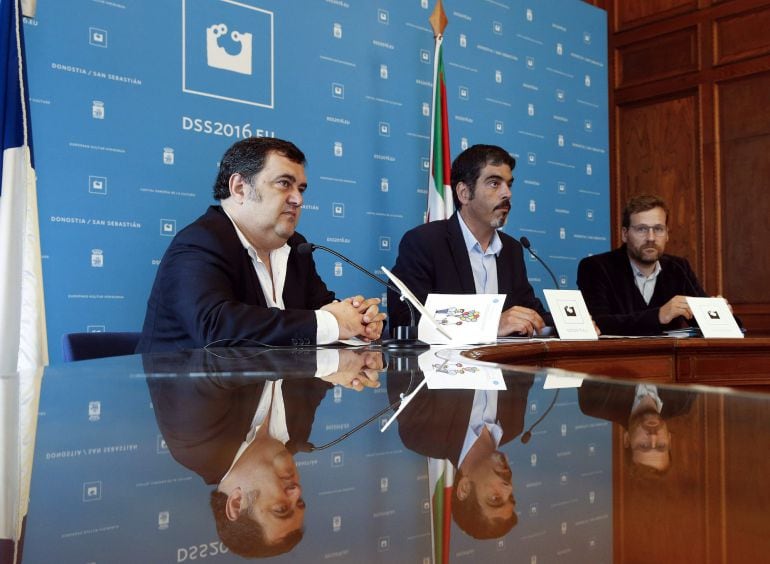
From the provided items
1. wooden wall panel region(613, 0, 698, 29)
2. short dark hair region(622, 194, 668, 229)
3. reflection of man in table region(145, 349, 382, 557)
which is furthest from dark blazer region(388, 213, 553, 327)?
wooden wall panel region(613, 0, 698, 29)

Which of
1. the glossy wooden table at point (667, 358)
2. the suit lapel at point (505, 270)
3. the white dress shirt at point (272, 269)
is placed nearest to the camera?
the glossy wooden table at point (667, 358)

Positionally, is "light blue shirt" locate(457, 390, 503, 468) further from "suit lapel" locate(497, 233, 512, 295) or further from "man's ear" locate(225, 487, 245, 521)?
"suit lapel" locate(497, 233, 512, 295)

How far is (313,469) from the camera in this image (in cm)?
49

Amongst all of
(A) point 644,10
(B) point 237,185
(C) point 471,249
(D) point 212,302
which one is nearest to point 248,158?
(B) point 237,185

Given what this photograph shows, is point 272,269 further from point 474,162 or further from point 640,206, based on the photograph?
point 640,206

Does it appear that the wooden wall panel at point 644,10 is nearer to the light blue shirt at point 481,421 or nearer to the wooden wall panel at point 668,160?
the wooden wall panel at point 668,160

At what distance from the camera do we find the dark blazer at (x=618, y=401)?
68 cm

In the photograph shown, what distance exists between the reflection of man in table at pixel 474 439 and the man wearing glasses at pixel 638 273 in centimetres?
301

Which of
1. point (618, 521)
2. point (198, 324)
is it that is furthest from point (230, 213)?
point (618, 521)

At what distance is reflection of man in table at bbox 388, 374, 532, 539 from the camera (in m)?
0.37

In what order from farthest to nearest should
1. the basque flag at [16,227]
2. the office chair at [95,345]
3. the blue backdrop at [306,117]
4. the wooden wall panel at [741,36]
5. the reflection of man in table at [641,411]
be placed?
the wooden wall panel at [741,36] → the blue backdrop at [306,117] → the basque flag at [16,227] → the office chair at [95,345] → the reflection of man in table at [641,411]

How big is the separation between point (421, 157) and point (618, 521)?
4.62 meters

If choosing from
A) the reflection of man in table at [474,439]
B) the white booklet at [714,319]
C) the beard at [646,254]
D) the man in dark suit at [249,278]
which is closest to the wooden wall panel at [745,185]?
the beard at [646,254]

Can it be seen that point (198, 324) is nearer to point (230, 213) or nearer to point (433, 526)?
point (230, 213)
